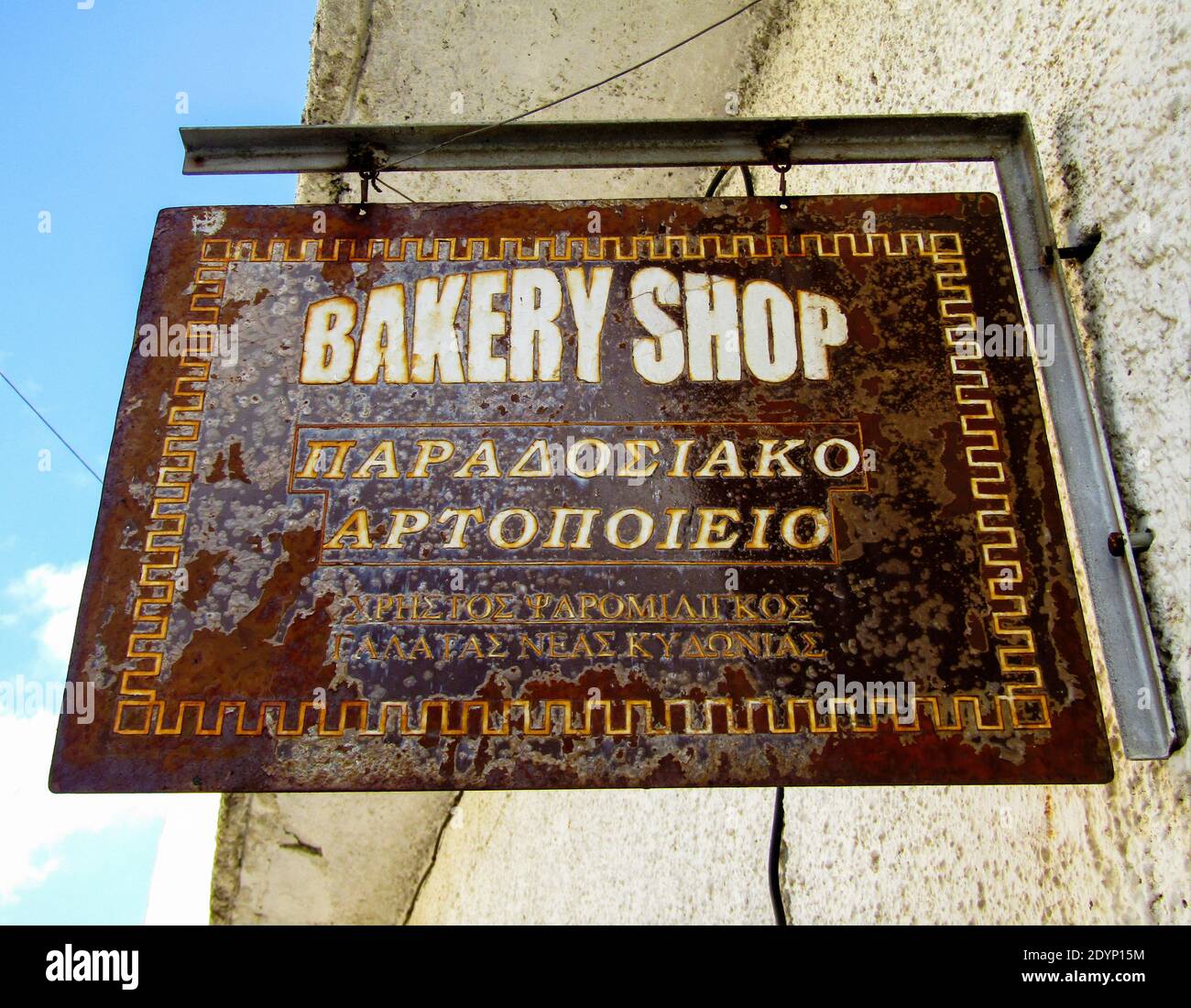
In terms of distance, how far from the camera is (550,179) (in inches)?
149

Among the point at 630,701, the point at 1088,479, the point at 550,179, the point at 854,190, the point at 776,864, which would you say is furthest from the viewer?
the point at 550,179

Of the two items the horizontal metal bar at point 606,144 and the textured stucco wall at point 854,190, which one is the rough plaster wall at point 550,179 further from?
the horizontal metal bar at point 606,144

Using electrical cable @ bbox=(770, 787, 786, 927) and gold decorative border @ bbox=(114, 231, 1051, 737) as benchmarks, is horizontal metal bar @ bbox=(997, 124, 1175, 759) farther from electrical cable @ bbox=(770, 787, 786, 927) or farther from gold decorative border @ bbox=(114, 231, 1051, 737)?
electrical cable @ bbox=(770, 787, 786, 927)

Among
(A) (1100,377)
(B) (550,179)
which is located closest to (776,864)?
(A) (1100,377)

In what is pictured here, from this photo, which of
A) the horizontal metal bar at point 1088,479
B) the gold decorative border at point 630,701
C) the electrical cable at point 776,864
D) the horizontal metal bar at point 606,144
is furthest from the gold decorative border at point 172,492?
the electrical cable at point 776,864

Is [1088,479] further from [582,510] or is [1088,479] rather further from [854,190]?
[854,190]

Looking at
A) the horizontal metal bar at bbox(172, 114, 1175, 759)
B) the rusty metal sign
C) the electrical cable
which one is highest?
the horizontal metal bar at bbox(172, 114, 1175, 759)

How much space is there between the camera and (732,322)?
1808mm

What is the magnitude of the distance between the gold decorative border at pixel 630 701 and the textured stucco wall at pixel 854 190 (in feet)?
0.69

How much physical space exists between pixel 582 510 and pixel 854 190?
1807 mm

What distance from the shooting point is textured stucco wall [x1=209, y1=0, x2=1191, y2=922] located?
155 centimetres

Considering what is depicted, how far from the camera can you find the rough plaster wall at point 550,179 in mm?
3406

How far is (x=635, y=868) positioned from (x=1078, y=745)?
8.06 feet

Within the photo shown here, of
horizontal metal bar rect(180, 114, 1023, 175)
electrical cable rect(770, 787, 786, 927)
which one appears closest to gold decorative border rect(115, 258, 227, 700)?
horizontal metal bar rect(180, 114, 1023, 175)
